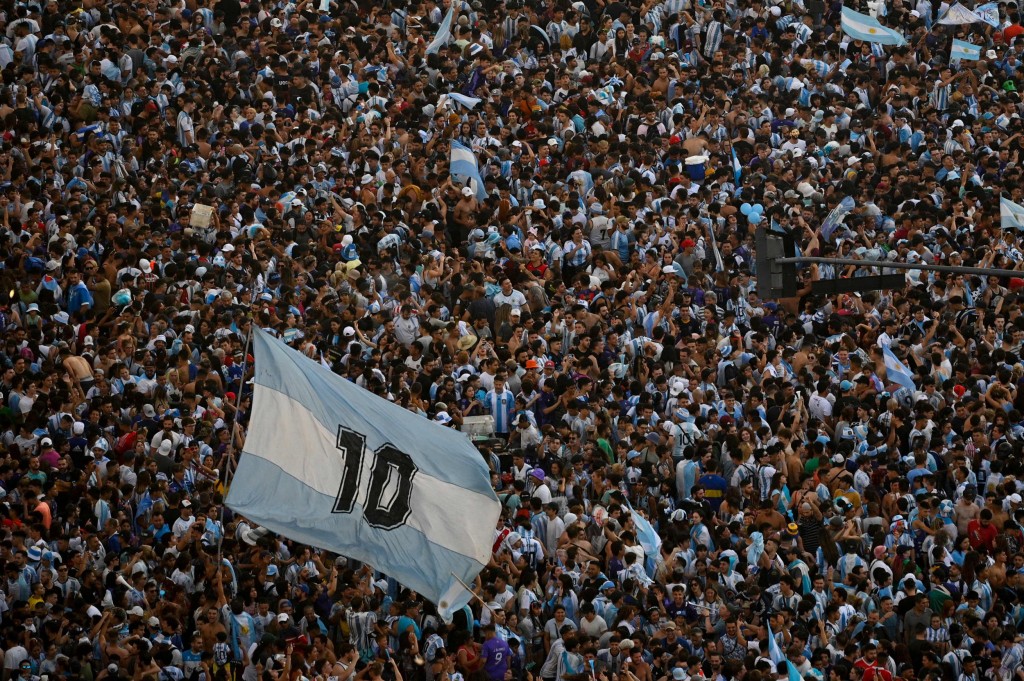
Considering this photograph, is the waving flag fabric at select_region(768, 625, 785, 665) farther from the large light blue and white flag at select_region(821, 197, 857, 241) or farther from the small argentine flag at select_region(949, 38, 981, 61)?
the small argentine flag at select_region(949, 38, 981, 61)

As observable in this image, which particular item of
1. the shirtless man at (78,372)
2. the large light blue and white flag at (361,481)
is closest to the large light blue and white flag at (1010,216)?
the shirtless man at (78,372)

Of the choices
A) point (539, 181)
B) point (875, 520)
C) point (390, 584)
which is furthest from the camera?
point (539, 181)

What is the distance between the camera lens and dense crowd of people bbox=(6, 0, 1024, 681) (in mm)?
20922

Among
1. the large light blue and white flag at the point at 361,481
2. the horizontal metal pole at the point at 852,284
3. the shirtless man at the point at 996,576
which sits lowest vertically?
the shirtless man at the point at 996,576

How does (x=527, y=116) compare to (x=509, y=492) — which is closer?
(x=509, y=492)

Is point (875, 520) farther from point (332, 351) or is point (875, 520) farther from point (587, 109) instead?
point (587, 109)

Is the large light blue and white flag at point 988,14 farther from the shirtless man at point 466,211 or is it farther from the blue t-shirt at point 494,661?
the blue t-shirt at point 494,661

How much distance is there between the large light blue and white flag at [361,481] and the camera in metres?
17.2

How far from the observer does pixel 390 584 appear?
2133 centimetres

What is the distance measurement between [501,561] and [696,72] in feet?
42.1

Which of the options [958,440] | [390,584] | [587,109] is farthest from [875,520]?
[587,109]

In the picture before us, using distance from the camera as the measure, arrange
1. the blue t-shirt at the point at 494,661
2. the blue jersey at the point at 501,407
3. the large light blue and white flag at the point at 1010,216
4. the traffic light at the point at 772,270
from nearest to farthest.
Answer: the traffic light at the point at 772,270, the blue t-shirt at the point at 494,661, the blue jersey at the point at 501,407, the large light blue and white flag at the point at 1010,216

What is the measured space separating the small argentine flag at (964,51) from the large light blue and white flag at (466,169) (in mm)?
9003

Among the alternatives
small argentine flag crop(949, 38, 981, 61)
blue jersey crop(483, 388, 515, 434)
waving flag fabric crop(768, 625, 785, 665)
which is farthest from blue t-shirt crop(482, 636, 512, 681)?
small argentine flag crop(949, 38, 981, 61)
